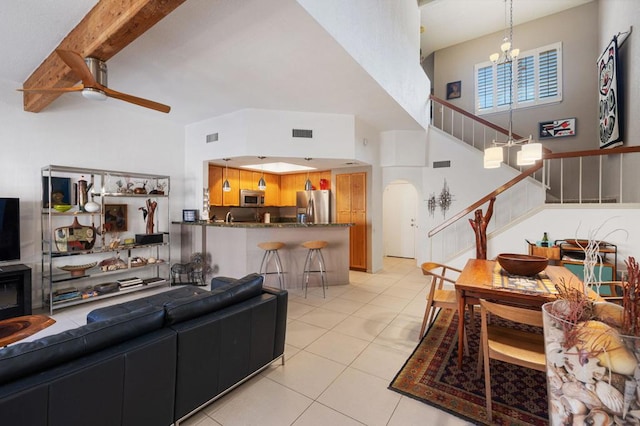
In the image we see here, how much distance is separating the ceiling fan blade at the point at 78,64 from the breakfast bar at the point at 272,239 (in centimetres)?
276

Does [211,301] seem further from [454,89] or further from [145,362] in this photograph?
[454,89]

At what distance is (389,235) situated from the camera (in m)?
8.09

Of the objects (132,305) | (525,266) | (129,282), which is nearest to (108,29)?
(132,305)

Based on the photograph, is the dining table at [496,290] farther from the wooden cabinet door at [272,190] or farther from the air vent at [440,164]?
the wooden cabinet door at [272,190]

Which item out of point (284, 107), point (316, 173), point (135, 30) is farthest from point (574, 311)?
point (316, 173)

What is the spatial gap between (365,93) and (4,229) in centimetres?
513

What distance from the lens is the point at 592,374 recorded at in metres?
0.79

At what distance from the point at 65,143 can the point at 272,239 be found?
11.5 feet

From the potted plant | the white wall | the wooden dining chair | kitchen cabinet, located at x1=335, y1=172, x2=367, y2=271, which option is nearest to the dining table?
the wooden dining chair

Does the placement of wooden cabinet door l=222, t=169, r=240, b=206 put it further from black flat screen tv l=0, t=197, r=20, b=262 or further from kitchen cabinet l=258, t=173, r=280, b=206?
black flat screen tv l=0, t=197, r=20, b=262

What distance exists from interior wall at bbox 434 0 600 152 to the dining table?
5030mm

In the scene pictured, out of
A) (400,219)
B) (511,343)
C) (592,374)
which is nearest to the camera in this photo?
(592,374)

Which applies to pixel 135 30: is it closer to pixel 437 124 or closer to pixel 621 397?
pixel 621 397

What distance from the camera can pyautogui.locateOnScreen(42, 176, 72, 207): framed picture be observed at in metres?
4.05
